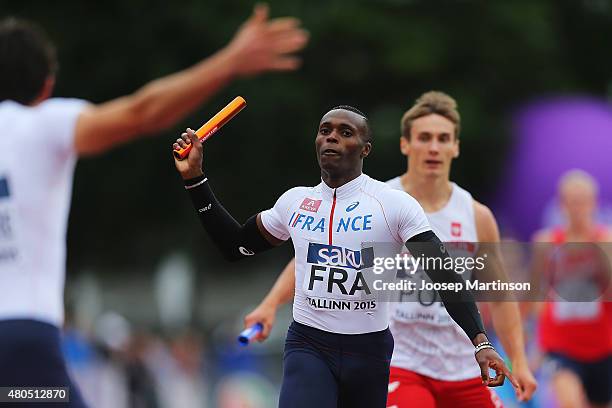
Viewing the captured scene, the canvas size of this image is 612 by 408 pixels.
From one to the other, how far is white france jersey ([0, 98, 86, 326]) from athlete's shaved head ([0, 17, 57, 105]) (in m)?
0.25

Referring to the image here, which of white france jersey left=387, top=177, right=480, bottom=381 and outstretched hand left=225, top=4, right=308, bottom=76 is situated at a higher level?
outstretched hand left=225, top=4, right=308, bottom=76

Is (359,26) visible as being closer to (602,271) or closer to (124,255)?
(124,255)

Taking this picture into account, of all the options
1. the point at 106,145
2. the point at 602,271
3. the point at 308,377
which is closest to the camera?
the point at 106,145

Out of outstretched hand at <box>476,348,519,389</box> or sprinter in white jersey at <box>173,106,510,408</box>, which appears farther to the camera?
sprinter in white jersey at <box>173,106,510,408</box>

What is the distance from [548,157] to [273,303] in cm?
1384

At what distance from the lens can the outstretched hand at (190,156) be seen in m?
5.85

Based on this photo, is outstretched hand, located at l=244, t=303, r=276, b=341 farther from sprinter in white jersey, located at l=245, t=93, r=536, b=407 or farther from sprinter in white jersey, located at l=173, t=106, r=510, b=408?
sprinter in white jersey, located at l=173, t=106, r=510, b=408

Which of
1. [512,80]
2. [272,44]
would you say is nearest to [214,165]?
[512,80]

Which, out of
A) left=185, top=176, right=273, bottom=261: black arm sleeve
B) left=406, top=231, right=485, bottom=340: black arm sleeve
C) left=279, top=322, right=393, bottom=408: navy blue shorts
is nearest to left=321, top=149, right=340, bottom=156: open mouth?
left=406, top=231, right=485, bottom=340: black arm sleeve

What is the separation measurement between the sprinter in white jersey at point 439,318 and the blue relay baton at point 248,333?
341 mm

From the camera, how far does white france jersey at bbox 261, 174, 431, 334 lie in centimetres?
578

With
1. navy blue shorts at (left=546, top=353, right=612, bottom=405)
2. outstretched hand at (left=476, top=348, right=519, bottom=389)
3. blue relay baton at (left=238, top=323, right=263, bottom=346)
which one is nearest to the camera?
outstretched hand at (left=476, top=348, right=519, bottom=389)

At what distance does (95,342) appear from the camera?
21031 millimetres

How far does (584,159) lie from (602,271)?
9.42 meters
